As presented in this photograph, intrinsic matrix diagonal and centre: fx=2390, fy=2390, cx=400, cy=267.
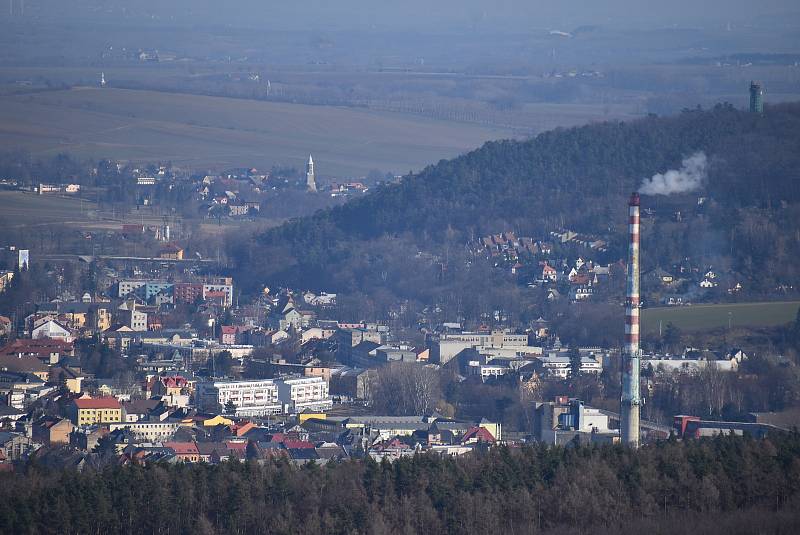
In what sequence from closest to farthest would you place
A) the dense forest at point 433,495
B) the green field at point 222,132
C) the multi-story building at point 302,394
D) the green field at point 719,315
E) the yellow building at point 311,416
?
the dense forest at point 433,495
the yellow building at point 311,416
the multi-story building at point 302,394
the green field at point 719,315
the green field at point 222,132

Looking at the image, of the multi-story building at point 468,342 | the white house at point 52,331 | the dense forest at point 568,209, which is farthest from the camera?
the dense forest at point 568,209

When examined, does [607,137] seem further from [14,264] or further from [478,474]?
[478,474]

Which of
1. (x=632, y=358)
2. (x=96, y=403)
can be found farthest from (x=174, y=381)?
(x=632, y=358)

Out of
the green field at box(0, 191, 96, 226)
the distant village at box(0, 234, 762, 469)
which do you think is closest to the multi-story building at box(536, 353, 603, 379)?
the distant village at box(0, 234, 762, 469)

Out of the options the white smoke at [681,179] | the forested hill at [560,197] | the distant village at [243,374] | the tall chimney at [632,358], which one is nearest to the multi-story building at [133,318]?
the distant village at [243,374]

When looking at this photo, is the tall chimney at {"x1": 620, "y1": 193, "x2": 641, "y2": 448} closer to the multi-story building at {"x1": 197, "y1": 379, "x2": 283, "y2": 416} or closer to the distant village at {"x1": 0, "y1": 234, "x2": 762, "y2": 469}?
the distant village at {"x1": 0, "y1": 234, "x2": 762, "y2": 469}

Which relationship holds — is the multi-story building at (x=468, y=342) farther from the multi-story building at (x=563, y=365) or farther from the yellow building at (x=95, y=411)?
the yellow building at (x=95, y=411)

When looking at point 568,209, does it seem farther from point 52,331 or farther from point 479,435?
point 479,435

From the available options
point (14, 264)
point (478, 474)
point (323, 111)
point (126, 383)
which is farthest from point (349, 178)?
point (478, 474)
